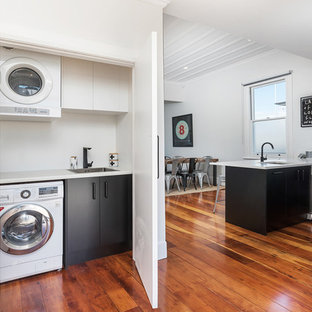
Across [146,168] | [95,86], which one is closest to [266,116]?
[95,86]

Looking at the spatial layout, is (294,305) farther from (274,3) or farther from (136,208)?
(274,3)

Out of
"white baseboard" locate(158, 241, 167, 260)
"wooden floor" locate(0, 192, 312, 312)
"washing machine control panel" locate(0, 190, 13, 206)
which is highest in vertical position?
"washing machine control panel" locate(0, 190, 13, 206)

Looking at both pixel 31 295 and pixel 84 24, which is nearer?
pixel 31 295

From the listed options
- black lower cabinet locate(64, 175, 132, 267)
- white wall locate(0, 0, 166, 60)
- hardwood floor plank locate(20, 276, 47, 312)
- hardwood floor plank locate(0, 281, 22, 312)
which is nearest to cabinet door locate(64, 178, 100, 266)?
black lower cabinet locate(64, 175, 132, 267)

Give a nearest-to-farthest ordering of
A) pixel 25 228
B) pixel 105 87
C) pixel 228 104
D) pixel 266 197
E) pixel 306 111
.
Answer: pixel 25 228, pixel 105 87, pixel 266 197, pixel 306 111, pixel 228 104

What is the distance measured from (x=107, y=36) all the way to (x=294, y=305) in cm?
260

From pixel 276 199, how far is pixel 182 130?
5170mm

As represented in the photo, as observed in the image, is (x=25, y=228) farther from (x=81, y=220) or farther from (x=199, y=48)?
(x=199, y=48)

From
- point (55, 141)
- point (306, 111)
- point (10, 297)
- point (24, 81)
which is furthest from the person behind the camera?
point (306, 111)

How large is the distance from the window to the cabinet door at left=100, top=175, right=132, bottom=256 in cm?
385

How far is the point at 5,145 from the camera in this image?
2.50 m

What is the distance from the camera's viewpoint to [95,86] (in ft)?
8.61

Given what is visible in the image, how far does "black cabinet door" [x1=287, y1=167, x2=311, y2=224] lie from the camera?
3307mm

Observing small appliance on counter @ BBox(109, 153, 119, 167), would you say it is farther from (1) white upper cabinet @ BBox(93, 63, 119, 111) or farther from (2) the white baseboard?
(2) the white baseboard
